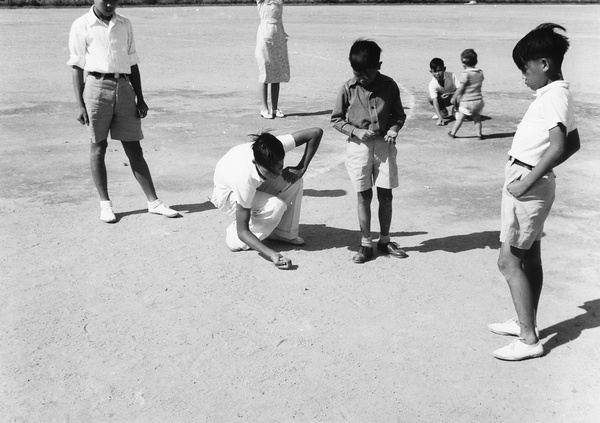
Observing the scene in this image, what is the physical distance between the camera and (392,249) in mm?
5852

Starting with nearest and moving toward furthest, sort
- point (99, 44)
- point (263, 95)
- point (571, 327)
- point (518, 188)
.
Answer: point (518, 188), point (571, 327), point (99, 44), point (263, 95)

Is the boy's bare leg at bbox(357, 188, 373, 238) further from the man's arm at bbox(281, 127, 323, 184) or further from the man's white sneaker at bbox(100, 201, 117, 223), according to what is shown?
the man's white sneaker at bbox(100, 201, 117, 223)

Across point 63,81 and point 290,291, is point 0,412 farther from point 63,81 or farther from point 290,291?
point 63,81

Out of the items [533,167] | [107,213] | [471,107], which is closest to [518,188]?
[533,167]

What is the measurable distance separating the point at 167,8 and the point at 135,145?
997 inches

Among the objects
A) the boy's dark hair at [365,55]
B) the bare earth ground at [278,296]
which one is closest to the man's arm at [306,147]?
the bare earth ground at [278,296]

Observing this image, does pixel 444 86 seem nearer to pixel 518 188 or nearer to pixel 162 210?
pixel 162 210

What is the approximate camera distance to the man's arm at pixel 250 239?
18.4ft

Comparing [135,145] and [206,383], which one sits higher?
[135,145]

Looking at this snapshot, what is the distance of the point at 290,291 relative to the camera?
527 cm

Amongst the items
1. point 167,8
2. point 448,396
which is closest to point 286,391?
point 448,396

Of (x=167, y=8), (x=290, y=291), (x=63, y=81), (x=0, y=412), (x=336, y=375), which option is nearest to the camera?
(x=0, y=412)

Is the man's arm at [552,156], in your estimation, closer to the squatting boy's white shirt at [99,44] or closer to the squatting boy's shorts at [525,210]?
the squatting boy's shorts at [525,210]

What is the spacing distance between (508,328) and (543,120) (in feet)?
4.21
